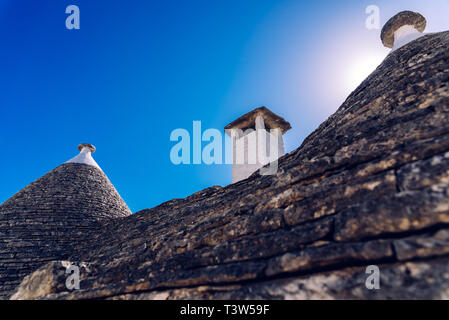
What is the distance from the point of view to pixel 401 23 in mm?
5258

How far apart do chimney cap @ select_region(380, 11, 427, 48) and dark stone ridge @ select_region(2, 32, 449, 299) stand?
288 cm

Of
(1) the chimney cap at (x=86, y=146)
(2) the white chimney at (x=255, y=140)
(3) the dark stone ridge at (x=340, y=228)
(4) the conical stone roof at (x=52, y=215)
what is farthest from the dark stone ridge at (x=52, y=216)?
(2) the white chimney at (x=255, y=140)

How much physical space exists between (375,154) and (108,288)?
2536mm

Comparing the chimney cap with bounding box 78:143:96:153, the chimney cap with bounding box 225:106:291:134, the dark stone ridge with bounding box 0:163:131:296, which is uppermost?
the chimney cap with bounding box 225:106:291:134

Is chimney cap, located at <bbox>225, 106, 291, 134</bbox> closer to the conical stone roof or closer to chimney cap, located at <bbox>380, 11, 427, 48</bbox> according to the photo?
chimney cap, located at <bbox>380, 11, 427, 48</bbox>

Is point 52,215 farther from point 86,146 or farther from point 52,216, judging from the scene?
point 86,146

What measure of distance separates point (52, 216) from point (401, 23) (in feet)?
32.7

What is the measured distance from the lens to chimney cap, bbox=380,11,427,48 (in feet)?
17.0

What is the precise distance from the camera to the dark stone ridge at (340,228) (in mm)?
1154

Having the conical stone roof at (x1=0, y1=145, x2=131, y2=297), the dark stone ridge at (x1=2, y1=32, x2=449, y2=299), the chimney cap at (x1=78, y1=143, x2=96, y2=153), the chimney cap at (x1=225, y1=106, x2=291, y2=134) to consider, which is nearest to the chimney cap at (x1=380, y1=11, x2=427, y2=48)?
the dark stone ridge at (x1=2, y1=32, x2=449, y2=299)

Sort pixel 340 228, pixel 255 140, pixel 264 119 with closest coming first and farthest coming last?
pixel 340 228 < pixel 255 140 < pixel 264 119

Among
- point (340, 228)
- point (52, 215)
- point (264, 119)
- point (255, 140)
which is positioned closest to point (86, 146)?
point (52, 215)

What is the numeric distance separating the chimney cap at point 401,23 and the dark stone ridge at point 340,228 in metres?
2.88
